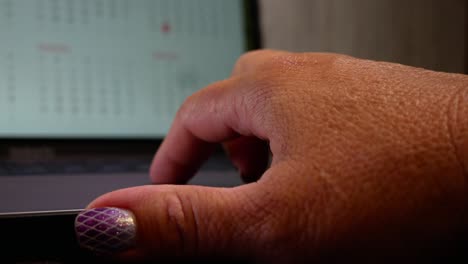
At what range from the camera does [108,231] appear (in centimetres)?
24

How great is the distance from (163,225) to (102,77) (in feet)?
1.63

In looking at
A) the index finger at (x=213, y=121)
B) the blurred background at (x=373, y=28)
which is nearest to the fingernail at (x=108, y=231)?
the index finger at (x=213, y=121)

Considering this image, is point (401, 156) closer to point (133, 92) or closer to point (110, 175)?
point (110, 175)

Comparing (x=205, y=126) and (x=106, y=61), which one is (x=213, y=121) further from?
(x=106, y=61)

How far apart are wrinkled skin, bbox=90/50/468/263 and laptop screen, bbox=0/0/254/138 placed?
44 cm

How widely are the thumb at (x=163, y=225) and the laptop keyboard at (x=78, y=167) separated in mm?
318

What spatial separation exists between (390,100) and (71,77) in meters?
0.54

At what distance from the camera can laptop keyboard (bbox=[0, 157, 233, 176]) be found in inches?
21.0

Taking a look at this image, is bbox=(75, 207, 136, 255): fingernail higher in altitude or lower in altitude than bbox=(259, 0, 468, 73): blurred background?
lower

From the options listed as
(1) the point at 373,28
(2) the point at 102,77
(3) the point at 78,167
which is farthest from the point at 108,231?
(1) the point at 373,28

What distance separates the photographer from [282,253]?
246 mm

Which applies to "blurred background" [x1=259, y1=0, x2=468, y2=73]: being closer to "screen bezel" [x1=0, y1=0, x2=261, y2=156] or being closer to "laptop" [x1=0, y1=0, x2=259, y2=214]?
"laptop" [x1=0, y1=0, x2=259, y2=214]

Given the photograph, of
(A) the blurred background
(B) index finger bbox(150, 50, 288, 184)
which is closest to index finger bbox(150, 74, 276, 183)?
(B) index finger bbox(150, 50, 288, 184)

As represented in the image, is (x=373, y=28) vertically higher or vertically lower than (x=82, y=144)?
higher
